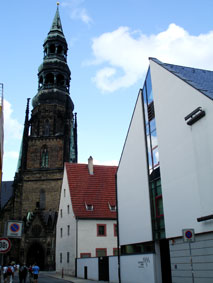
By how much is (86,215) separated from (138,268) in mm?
12830

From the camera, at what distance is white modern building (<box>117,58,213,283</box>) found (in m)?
13.3

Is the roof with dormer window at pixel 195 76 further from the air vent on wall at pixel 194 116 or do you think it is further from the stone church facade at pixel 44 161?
the stone church facade at pixel 44 161

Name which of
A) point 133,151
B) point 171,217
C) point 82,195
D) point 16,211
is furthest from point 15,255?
point 171,217

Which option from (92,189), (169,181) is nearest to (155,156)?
(169,181)

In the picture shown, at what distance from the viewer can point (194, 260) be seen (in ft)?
44.8

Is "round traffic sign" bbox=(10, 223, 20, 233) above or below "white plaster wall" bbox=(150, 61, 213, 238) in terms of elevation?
below

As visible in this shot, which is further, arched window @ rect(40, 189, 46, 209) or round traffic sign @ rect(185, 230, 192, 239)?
arched window @ rect(40, 189, 46, 209)

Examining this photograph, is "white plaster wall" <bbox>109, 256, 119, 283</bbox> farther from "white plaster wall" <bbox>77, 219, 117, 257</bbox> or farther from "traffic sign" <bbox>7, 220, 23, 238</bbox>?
"traffic sign" <bbox>7, 220, 23, 238</bbox>

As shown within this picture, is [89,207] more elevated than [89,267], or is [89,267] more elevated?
[89,207]

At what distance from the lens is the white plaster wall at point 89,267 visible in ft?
78.6

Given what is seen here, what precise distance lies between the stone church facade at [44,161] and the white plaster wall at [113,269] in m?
20.6

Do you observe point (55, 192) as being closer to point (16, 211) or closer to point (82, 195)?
point (16, 211)

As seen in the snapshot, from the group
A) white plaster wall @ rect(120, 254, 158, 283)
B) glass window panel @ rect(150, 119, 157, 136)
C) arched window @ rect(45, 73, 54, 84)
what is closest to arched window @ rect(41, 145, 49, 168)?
arched window @ rect(45, 73, 54, 84)

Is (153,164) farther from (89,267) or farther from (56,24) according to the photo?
(56,24)
